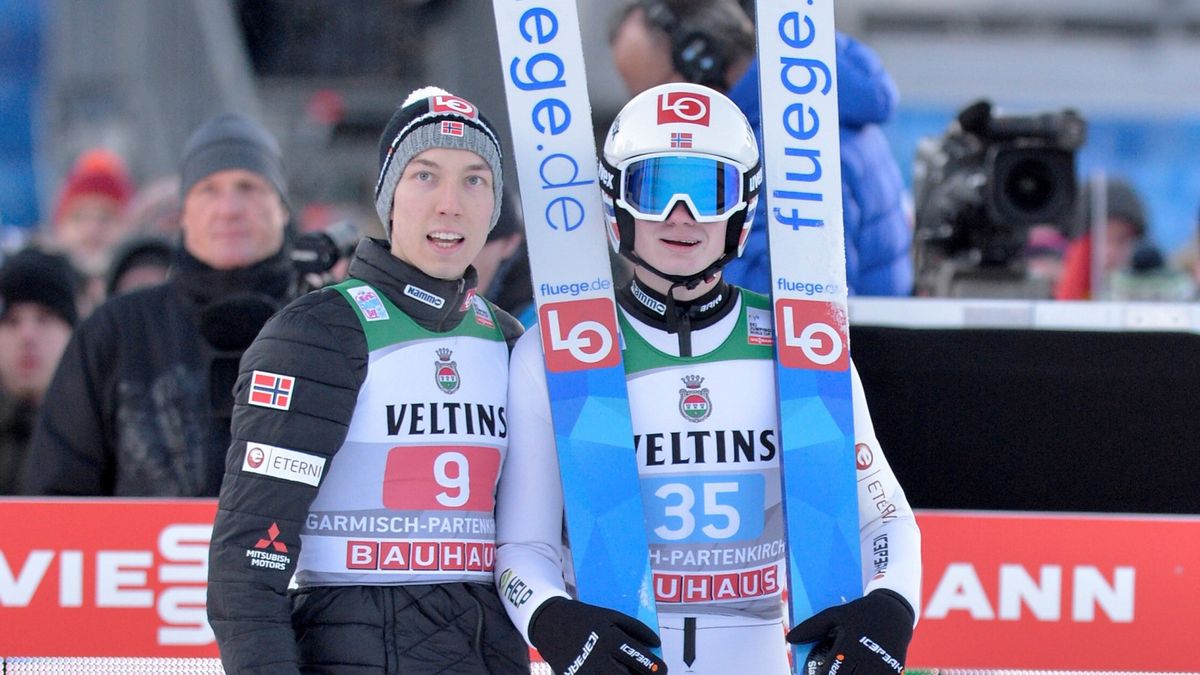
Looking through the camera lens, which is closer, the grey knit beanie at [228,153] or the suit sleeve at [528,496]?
the suit sleeve at [528,496]

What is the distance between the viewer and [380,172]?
2795 millimetres

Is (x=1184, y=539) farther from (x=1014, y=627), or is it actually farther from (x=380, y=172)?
(x=380, y=172)

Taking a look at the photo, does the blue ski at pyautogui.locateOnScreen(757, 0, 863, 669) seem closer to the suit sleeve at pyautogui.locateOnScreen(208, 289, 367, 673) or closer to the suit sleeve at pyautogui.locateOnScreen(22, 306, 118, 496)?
the suit sleeve at pyautogui.locateOnScreen(208, 289, 367, 673)

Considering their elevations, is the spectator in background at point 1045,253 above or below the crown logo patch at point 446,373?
below

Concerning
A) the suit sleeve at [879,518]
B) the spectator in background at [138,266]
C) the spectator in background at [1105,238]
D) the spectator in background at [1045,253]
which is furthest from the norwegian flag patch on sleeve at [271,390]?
the spectator in background at [1045,253]

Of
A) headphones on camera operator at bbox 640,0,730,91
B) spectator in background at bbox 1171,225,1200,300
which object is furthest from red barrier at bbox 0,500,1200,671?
spectator in background at bbox 1171,225,1200,300

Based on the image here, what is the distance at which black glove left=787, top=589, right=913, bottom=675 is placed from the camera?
2527mm

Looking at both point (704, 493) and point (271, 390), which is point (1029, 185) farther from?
point (271, 390)

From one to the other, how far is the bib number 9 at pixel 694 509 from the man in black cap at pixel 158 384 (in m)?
1.58

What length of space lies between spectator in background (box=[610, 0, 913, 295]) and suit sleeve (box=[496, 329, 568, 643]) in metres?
1.58

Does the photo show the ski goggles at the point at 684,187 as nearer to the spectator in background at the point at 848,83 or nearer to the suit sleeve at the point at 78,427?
the spectator in background at the point at 848,83

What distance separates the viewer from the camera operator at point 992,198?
449 centimetres

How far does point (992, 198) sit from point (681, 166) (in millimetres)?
2080

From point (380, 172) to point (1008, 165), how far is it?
234 cm
